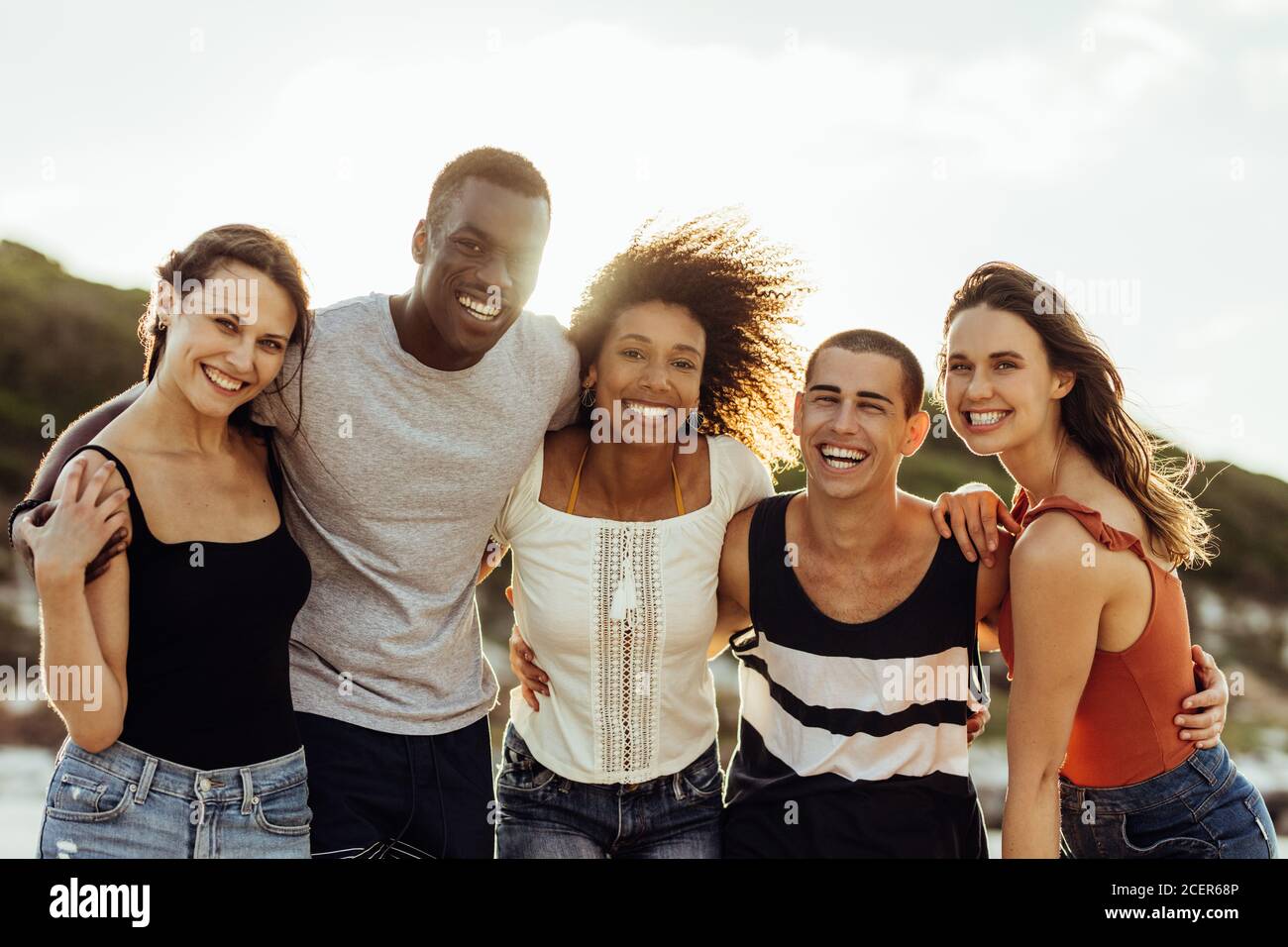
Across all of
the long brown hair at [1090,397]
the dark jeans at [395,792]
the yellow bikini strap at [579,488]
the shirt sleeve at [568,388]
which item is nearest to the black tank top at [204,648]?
the dark jeans at [395,792]

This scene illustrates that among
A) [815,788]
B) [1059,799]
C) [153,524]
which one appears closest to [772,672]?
[815,788]

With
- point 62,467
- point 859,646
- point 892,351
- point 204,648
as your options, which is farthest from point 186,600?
point 892,351

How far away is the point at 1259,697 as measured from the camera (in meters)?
21.8

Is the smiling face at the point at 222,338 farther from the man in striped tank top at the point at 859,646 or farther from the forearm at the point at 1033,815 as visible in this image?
the forearm at the point at 1033,815

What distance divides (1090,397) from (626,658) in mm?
2049

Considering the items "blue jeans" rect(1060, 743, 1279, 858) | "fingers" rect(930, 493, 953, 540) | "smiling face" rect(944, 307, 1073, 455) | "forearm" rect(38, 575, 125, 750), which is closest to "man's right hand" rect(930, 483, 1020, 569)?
"fingers" rect(930, 493, 953, 540)

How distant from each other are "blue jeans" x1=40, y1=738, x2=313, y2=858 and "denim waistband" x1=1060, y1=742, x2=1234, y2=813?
2937 millimetres

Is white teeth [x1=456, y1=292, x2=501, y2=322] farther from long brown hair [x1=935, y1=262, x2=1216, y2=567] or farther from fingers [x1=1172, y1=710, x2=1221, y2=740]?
fingers [x1=1172, y1=710, x2=1221, y2=740]

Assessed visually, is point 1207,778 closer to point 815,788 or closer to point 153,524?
point 815,788

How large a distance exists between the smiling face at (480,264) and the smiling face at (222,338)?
0.65 metres

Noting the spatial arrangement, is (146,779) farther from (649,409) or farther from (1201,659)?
(1201,659)

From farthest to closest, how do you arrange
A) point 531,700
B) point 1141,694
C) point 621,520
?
point 531,700
point 621,520
point 1141,694

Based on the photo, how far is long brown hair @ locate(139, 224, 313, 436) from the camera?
365 cm

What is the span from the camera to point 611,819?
432 cm
